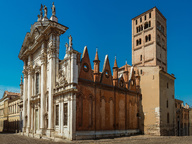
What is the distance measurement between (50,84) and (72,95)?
409 cm

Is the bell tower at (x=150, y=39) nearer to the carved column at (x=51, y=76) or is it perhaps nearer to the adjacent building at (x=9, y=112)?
the carved column at (x=51, y=76)

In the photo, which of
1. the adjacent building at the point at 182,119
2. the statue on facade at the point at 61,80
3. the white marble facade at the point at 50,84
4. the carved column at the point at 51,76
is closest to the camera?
the white marble facade at the point at 50,84

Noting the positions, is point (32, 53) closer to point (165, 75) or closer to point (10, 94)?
point (165, 75)

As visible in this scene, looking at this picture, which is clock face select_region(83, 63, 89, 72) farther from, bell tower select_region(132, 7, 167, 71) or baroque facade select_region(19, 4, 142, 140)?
bell tower select_region(132, 7, 167, 71)

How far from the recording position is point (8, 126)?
47.8 meters

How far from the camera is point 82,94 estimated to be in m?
21.5

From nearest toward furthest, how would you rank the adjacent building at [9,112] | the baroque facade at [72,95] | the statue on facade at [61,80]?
the baroque facade at [72,95] < the statue on facade at [61,80] < the adjacent building at [9,112]

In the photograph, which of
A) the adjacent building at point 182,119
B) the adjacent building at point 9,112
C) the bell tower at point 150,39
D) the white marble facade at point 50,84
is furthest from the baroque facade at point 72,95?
the adjacent building at point 9,112

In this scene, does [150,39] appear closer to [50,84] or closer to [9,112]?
[50,84]

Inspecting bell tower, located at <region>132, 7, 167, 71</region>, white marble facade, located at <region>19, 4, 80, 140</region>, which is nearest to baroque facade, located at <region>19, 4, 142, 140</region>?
white marble facade, located at <region>19, 4, 80, 140</region>

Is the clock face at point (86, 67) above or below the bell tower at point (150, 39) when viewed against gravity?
below

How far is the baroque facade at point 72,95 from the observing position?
68.1 ft

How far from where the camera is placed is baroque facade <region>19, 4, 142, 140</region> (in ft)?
68.1

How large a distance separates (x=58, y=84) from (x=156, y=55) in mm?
20547
